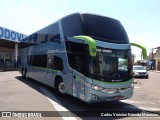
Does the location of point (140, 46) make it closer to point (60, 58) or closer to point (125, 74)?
point (125, 74)

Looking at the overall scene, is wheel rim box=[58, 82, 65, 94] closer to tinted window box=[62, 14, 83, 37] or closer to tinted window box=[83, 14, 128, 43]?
tinted window box=[62, 14, 83, 37]

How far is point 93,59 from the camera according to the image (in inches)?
332

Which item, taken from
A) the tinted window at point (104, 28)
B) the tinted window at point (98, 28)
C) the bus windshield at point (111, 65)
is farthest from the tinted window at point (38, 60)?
the bus windshield at point (111, 65)

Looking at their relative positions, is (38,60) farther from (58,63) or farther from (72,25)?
(72,25)

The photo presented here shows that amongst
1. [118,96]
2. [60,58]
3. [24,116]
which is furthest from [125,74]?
[24,116]

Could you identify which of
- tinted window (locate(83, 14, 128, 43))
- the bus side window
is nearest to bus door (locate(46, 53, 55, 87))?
the bus side window

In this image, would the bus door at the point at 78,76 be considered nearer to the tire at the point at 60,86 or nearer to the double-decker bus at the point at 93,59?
the double-decker bus at the point at 93,59

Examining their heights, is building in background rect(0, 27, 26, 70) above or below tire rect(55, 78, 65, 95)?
above

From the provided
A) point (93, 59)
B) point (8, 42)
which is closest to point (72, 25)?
point (93, 59)

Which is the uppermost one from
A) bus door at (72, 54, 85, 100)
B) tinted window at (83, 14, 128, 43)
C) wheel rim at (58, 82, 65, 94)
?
tinted window at (83, 14, 128, 43)

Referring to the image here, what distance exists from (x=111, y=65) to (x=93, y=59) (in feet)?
2.58

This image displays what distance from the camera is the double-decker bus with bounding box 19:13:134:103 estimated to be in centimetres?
841

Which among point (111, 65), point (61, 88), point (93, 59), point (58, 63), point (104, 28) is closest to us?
point (93, 59)

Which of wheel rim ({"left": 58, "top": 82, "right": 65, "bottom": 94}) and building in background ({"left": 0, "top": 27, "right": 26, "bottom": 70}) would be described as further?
building in background ({"left": 0, "top": 27, "right": 26, "bottom": 70})
